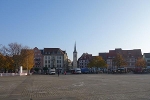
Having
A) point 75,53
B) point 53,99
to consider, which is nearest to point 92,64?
point 75,53

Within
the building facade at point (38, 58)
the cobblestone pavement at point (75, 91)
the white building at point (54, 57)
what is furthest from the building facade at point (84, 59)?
the cobblestone pavement at point (75, 91)

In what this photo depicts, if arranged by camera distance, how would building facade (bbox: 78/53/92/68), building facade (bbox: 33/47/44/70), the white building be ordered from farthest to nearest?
building facade (bbox: 78/53/92/68)
the white building
building facade (bbox: 33/47/44/70)

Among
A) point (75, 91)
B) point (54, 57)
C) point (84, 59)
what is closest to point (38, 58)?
point (54, 57)

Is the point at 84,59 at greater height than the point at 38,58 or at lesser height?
greater

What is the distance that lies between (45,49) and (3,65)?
60.8 m

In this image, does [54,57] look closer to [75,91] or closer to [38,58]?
[38,58]

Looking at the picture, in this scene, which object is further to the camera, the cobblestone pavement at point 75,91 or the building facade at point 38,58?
the building facade at point 38,58

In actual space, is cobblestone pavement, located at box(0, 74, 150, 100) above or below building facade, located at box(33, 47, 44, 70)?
below

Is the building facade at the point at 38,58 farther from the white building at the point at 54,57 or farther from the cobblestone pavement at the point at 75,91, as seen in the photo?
the cobblestone pavement at the point at 75,91

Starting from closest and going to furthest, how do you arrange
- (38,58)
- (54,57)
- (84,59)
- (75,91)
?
(75,91), (38,58), (54,57), (84,59)

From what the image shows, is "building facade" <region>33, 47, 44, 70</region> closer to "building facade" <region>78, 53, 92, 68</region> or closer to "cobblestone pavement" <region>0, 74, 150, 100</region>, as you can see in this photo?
"building facade" <region>78, 53, 92, 68</region>

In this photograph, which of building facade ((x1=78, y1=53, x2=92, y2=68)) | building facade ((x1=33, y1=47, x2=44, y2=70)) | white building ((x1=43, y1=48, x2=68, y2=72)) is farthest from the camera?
building facade ((x1=78, y1=53, x2=92, y2=68))

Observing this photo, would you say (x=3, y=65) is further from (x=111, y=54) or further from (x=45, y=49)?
→ (x=111, y=54)

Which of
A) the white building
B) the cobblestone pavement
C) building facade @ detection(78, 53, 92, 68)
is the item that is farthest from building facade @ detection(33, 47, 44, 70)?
the cobblestone pavement
